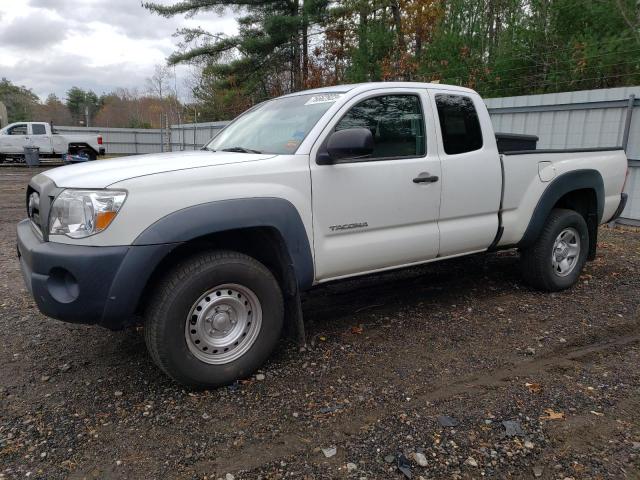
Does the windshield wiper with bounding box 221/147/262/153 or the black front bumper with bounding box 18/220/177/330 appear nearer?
the black front bumper with bounding box 18/220/177/330

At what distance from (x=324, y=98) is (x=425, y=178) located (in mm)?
990

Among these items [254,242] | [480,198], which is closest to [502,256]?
[480,198]

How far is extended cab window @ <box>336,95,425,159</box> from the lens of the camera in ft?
12.4

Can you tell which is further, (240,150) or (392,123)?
(392,123)

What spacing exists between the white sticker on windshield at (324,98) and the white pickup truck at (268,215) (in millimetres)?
24

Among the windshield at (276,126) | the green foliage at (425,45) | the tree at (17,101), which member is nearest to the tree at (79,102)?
the tree at (17,101)

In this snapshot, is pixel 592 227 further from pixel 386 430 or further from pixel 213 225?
pixel 213 225

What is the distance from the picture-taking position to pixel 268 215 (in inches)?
124

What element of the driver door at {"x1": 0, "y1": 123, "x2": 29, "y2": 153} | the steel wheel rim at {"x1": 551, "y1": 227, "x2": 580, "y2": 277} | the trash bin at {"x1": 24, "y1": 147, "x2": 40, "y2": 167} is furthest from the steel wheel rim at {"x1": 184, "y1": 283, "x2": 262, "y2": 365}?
the driver door at {"x1": 0, "y1": 123, "x2": 29, "y2": 153}

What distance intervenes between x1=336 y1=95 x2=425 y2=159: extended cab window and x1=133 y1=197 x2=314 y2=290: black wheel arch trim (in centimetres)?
87

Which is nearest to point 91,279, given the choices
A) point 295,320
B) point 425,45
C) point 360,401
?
point 295,320

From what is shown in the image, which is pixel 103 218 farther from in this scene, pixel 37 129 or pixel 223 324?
pixel 37 129

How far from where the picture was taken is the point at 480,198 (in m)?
4.29

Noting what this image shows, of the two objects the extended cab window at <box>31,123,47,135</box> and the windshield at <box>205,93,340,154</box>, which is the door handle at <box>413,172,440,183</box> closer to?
the windshield at <box>205,93,340,154</box>
